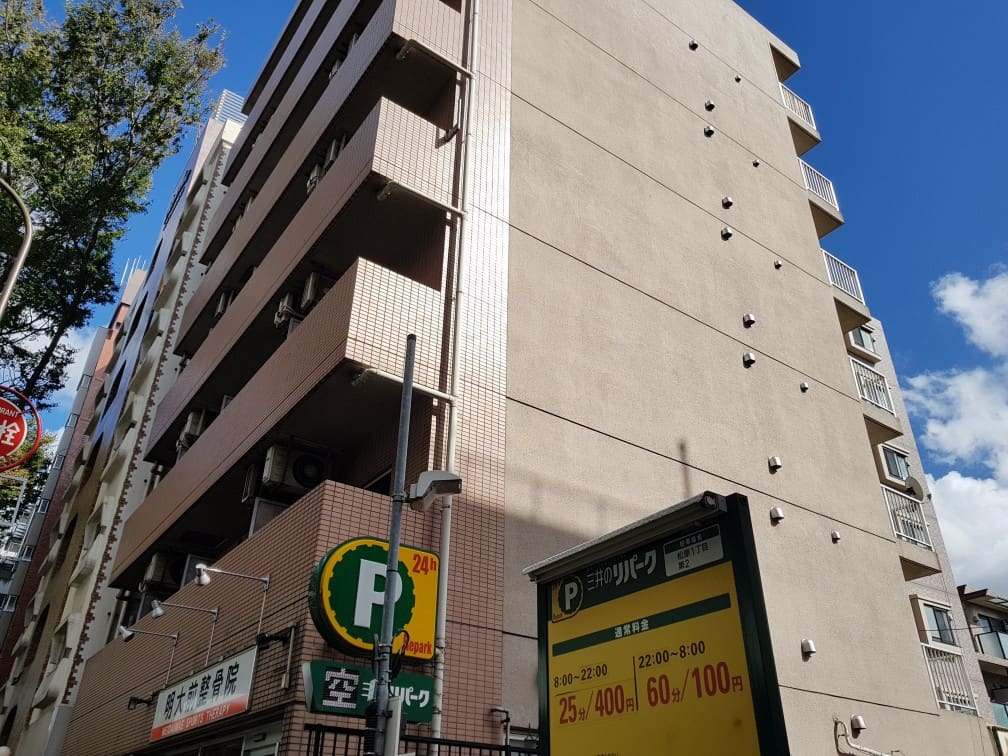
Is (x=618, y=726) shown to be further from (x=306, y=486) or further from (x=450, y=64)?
(x=450, y=64)

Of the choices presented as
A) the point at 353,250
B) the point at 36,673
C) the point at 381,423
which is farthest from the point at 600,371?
the point at 36,673

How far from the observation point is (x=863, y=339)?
27.8 m

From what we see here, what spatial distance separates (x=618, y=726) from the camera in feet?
19.0

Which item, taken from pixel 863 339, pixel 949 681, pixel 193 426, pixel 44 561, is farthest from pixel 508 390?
pixel 44 561

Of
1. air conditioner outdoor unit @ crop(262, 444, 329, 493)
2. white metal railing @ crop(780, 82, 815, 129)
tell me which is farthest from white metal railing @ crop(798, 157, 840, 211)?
air conditioner outdoor unit @ crop(262, 444, 329, 493)

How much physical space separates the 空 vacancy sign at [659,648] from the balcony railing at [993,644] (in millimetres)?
29781

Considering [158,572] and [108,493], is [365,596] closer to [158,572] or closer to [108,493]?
[158,572]

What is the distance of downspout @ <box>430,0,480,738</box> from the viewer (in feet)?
28.0

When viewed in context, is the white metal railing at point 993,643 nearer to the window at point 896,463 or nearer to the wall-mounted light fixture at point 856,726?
the window at point 896,463

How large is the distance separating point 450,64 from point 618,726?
1092 cm

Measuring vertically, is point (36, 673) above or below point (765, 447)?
below

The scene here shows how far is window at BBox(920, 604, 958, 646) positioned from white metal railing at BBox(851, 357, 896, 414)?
18.9ft

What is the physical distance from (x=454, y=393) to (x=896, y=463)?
21.0 metres

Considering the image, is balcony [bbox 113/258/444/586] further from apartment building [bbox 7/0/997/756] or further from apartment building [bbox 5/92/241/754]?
apartment building [bbox 5/92/241/754]
